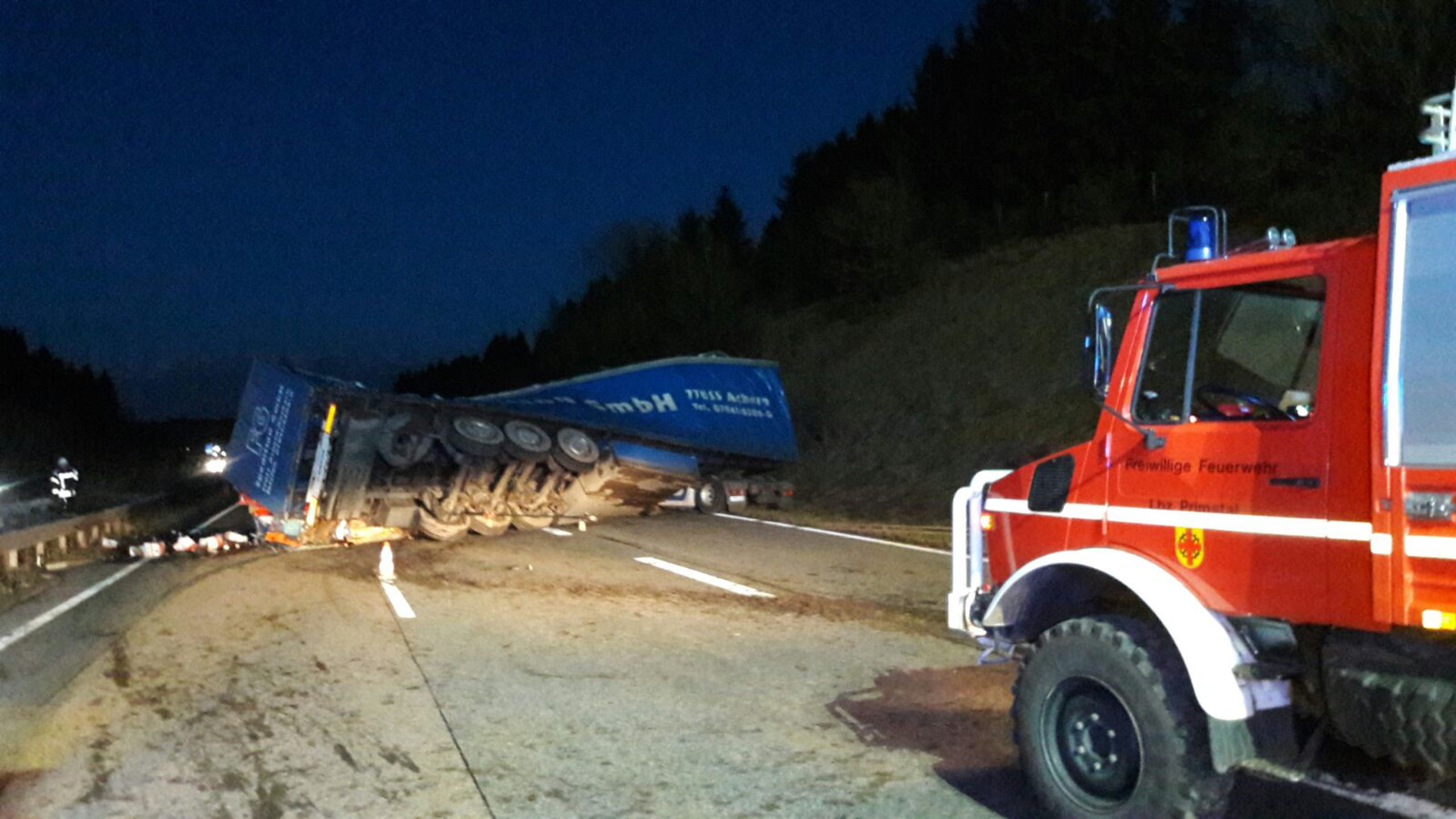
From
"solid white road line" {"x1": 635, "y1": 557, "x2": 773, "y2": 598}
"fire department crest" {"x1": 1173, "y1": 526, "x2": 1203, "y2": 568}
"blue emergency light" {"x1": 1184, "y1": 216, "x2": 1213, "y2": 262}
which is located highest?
"blue emergency light" {"x1": 1184, "y1": 216, "x2": 1213, "y2": 262}

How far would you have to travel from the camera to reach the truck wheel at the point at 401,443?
48.9 feet

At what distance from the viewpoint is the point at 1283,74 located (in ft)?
49.1

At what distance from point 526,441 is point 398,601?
5.64 meters

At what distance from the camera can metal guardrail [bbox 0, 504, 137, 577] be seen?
13086mm

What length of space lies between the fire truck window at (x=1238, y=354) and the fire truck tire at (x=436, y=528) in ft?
40.6

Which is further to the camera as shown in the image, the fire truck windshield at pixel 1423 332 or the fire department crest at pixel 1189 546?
the fire department crest at pixel 1189 546

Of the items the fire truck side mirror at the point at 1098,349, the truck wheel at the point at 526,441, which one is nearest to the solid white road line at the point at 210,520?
the truck wheel at the point at 526,441

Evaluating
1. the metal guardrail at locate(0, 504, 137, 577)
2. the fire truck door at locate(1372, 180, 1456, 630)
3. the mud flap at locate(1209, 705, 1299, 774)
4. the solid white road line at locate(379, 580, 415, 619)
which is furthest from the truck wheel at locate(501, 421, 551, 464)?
the fire truck door at locate(1372, 180, 1456, 630)

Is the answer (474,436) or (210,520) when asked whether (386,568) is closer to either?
(474,436)

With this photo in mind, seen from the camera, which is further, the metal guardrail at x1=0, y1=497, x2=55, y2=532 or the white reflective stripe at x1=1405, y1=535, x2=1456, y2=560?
the metal guardrail at x1=0, y1=497, x2=55, y2=532

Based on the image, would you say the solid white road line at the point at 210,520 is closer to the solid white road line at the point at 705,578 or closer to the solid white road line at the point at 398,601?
the solid white road line at the point at 398,601

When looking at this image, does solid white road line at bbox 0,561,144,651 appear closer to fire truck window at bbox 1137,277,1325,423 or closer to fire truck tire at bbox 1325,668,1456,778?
fire truck window at bbox 1137,277,1325,423

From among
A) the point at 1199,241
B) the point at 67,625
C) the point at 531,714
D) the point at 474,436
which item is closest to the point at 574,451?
the point at 474,436

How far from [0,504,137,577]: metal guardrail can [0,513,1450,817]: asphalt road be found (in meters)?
2.36
